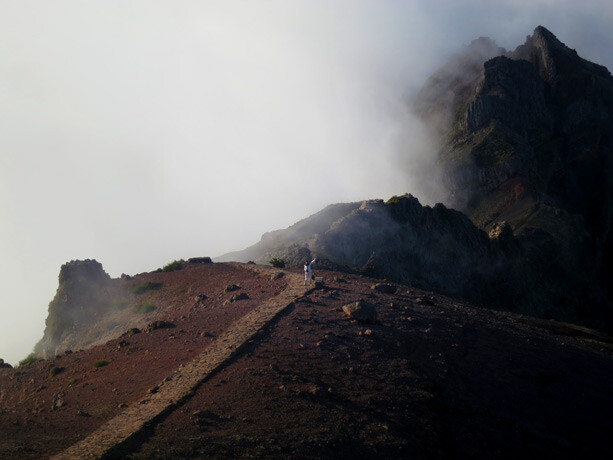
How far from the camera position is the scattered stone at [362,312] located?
21234 millimetres

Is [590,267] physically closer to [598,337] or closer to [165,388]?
[598,337]

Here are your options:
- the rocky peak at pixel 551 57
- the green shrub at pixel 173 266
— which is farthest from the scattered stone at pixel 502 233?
the rocky peak at pixel 551 57

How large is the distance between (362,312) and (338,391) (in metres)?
5.83

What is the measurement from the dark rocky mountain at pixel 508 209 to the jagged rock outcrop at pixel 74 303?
48.4 ft

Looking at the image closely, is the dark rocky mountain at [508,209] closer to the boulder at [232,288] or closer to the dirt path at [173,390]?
the boulder at [232,288]

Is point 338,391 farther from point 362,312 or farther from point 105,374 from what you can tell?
point 105,374

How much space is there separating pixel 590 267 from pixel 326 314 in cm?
7486

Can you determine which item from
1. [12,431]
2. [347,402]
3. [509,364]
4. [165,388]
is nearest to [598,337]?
[509,364]

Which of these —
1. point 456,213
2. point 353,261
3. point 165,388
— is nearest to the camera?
point 165,388

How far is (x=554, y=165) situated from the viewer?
333 ft

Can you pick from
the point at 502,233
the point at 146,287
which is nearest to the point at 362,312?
the point at 146,287

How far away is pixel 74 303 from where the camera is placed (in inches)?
1348

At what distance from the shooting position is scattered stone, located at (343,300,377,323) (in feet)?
69.7

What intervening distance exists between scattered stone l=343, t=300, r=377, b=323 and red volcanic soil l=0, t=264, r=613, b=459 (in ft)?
1.18
